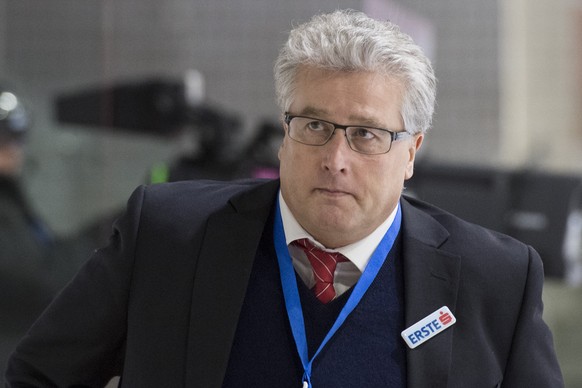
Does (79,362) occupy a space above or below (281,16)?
below

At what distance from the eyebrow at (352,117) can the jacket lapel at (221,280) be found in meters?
0.18

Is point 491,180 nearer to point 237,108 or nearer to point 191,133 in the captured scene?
point 237,108

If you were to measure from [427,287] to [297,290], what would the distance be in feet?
0.64

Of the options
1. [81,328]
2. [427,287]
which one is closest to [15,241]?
[81,328]

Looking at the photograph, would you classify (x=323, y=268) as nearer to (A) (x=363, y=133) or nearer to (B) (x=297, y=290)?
(B) (x=297, y=290)

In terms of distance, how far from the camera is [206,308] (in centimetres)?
148

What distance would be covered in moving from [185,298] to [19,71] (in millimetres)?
1738

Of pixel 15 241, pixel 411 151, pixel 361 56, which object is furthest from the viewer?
pixel 15 241

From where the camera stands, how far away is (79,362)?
1.51 metres

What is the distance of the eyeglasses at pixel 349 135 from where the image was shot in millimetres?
1473

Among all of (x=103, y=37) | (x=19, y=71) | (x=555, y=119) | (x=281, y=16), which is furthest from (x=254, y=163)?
(x=555, y=119)

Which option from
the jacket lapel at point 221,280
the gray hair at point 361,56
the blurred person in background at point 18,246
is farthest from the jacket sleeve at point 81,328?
the blurred person in background at point 18,246

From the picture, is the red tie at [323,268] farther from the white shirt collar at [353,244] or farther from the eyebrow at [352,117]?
the eyebrow at [352,117]

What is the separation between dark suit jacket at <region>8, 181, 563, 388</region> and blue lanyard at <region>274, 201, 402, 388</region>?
0.11ft
